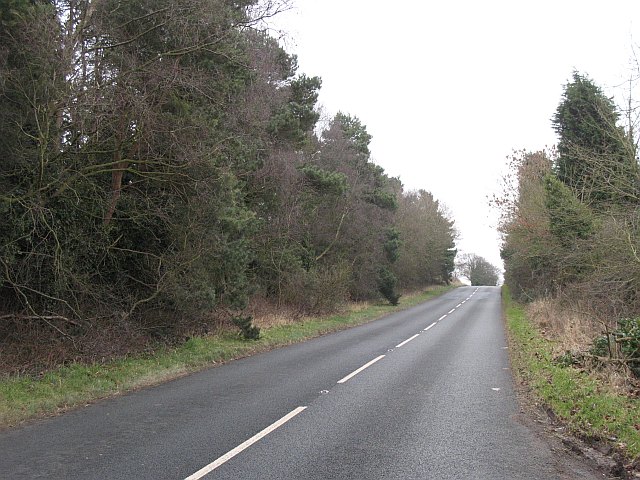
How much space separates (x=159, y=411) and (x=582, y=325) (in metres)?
10.8

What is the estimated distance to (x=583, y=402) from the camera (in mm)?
7617

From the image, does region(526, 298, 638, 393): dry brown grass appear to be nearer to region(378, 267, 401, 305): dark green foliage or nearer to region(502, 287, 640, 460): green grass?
region(502, 287, 640, 460): green grass

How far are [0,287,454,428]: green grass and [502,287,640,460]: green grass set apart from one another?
738 cm

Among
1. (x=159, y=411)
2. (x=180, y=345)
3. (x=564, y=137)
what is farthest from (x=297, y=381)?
(x=564, y=137)

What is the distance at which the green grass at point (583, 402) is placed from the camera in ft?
20.6

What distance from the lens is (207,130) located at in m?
12.8

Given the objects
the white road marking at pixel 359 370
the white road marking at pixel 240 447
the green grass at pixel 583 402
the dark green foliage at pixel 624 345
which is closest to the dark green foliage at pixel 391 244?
the white road marking at pixel 359 370

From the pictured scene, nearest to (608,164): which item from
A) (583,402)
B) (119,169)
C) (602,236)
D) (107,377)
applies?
(602,236)

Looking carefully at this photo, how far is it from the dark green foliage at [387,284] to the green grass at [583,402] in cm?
2657

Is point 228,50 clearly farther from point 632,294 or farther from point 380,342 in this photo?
point 632,294

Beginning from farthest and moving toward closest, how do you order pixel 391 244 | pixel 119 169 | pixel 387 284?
pixel 391 244
pixel 387 284
pixel 119 169

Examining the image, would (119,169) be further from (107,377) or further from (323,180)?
(323,180)

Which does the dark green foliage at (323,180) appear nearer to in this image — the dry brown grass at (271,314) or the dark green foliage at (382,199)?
the dry brown grass at (271,314)

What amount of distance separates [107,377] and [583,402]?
8473mm
